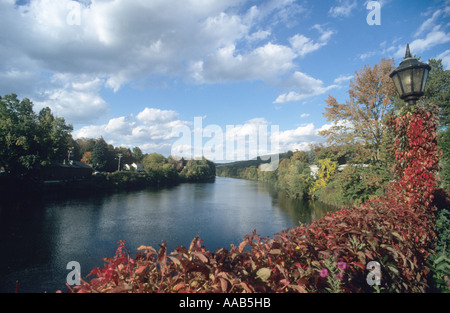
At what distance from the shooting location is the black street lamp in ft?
11.5

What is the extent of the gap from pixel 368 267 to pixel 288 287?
32.5 inches

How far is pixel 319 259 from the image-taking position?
2010 mm

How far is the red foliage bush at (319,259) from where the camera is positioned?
1548 millimetres

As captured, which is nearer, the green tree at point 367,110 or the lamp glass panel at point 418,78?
the lamp glass panel at point 418,78

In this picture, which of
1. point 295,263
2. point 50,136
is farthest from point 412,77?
point 50,136

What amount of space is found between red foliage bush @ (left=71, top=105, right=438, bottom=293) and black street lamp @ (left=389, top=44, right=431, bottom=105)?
1.28 feet

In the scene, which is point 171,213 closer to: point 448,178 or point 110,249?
point 110,249

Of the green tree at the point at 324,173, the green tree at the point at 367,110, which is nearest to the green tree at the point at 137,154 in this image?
the green tree at the point at 324,173

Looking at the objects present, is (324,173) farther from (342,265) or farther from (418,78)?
(342,265)

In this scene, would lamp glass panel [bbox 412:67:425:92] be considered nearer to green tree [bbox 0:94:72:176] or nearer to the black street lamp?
the black street lamp

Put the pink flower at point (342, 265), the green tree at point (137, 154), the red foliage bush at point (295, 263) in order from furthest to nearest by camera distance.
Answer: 1. the green tree at point (137, 154)
2. the pink flower at point (342, 265)
3. the red foliage bush at point (295, 263)

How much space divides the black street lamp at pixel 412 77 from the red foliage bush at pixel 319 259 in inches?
15.3

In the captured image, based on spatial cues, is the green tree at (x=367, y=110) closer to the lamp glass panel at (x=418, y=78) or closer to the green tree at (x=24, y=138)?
the lamp glass panel at (x=418, y=78)

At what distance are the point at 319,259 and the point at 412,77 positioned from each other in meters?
3.33
